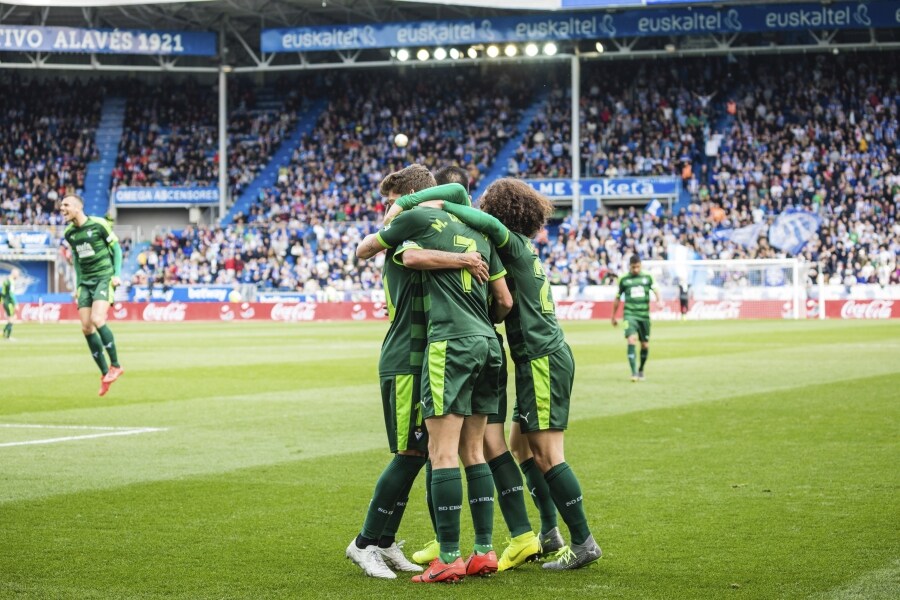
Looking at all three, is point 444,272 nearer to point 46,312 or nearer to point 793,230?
point 793,230

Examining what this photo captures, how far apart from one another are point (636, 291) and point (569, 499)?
1466cm

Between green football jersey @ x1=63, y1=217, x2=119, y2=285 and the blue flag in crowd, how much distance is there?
119 ft

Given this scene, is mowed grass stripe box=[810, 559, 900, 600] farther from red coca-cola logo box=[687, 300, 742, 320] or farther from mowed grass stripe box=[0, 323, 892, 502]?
red coca-cola logo box=[687, 300, 742, 320]

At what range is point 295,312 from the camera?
164 ft

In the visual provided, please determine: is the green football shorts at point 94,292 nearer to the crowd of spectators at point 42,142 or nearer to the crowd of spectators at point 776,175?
the crowd of spectators at point 776,175

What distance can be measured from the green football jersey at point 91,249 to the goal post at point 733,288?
1275 inches

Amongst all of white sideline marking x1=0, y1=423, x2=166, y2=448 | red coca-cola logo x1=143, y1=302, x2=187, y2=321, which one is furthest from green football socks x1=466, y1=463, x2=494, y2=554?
red coca-cola logo x1=143, y1=302, x2=187, y2=321

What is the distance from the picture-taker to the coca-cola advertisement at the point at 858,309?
153 ft

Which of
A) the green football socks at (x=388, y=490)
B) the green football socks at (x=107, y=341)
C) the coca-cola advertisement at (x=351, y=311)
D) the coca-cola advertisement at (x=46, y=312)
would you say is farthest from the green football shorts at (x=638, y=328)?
the coca-cola advertisement at (x=46, y=312)

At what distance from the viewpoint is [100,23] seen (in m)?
61.8

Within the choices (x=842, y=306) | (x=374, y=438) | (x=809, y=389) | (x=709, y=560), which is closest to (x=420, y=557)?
(x=709, y=560)

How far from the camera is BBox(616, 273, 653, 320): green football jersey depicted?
21156 millimetres

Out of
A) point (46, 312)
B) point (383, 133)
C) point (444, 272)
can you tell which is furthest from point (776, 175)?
point (444, 272)

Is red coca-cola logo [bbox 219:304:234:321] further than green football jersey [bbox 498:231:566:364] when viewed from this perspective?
Yes
